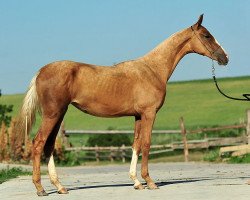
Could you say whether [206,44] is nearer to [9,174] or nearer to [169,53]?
[169,53]

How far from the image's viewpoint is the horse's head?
14469 millimetres

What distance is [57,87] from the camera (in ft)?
43.7

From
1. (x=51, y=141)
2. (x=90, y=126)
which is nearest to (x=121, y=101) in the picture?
(x=51, y=141)

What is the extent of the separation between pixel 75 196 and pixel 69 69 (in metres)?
2.03

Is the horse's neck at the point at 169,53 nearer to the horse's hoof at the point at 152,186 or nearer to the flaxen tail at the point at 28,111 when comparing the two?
the horse's hoof at the point at 152,186

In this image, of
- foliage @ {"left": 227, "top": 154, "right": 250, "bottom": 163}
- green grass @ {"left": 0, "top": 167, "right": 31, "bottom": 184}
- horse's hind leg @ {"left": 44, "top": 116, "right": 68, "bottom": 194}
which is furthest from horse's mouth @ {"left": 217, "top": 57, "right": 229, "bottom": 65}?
foliage @ {"left": 227, "top": 154, "right": 250, "bottom": 163}

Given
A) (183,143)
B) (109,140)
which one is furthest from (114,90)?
(109,140)

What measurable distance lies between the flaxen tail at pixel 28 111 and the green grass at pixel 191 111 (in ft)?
123

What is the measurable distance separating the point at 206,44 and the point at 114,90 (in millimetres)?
1897

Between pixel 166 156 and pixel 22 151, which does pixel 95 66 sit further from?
pixel 166 156

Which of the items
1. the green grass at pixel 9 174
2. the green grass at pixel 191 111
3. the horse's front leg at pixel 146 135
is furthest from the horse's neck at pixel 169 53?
the green grass at pixel 191 111

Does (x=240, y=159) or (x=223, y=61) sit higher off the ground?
(x=223, y=61)

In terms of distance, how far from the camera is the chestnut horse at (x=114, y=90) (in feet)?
43.9

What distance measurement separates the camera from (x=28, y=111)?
13.7 metres
